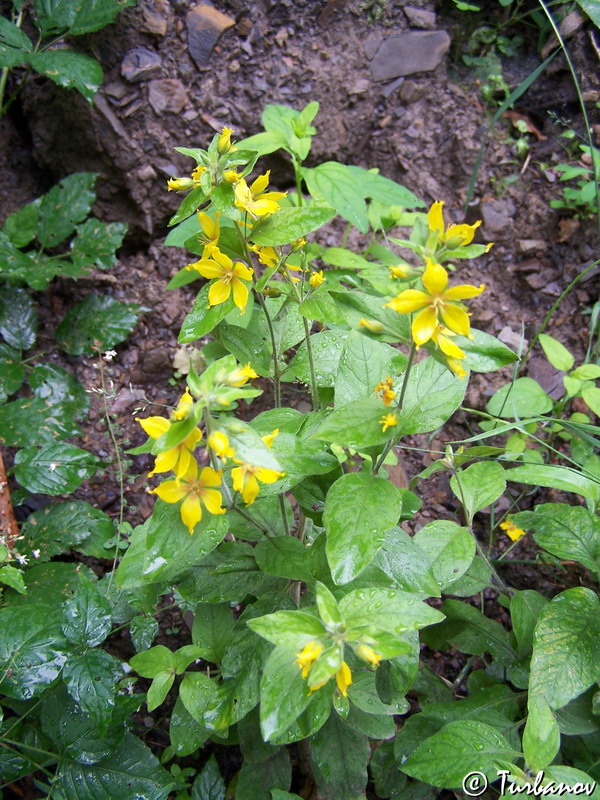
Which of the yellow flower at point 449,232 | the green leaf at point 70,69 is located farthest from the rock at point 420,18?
the yellow flower at point 449,232

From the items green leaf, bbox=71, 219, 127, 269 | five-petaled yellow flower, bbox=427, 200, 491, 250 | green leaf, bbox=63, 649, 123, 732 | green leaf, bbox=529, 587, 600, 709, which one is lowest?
green leaf, bbox=529, 587, 600, 709

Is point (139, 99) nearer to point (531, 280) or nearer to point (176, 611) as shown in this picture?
point (531, 280)

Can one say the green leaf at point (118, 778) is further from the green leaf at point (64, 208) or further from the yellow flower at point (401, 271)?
the green leaf at point (64, 208)

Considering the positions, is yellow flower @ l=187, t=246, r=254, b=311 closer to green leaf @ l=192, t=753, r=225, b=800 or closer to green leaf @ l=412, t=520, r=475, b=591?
green leaf @ l=412, t=520, r=475, b=591

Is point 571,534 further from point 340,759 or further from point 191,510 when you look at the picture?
point 191,510

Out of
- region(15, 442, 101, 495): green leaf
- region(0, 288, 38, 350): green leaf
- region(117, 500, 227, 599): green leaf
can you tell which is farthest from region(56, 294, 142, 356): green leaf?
region(117, 500, 227, 599): green leaf

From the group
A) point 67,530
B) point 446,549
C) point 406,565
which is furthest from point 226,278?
point 67,530

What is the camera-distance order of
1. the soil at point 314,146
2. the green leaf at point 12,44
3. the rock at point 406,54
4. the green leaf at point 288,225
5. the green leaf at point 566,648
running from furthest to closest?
the rock at point 406,54, the soil at point 314,146, the green leaf at point 12,44, the green leaf at point 566,648, the green leaf at point 288,225

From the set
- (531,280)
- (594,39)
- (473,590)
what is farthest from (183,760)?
(594,39)
